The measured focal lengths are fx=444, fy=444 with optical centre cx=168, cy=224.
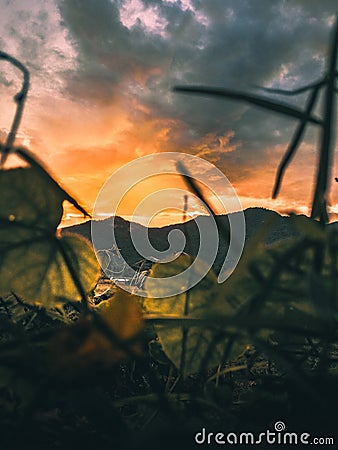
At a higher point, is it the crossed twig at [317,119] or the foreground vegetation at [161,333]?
the crossed twig at [317,119]

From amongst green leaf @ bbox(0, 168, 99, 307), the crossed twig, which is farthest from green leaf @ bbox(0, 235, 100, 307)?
the crossed twig

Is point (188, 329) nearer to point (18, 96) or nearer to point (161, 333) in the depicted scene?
point (161, 333)

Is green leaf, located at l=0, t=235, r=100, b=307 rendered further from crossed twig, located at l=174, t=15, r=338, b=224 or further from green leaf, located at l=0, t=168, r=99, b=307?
crossed twig, located at l=174, t=15, r=338, b=224

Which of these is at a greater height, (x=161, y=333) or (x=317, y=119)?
(x=317, y=119)

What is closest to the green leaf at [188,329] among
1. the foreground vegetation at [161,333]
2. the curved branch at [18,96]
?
the foreground vegetation at [161,333]

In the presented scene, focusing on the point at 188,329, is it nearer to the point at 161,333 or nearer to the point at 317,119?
the point at 161,333

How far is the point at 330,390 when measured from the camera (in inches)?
7.0

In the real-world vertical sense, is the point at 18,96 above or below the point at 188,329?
above

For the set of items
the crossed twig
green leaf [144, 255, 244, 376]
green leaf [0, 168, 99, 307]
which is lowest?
green leaf [144, 255, 244, 376]

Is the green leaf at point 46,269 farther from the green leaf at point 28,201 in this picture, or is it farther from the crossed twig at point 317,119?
the crossed twig at point 317,119

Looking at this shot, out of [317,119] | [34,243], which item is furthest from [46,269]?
[317,119]

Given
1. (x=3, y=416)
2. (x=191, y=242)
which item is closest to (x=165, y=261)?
(x=191, y=242)

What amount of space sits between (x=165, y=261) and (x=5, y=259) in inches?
4.1

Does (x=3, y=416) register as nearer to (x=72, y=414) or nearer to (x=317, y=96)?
(x=72, y=414)
